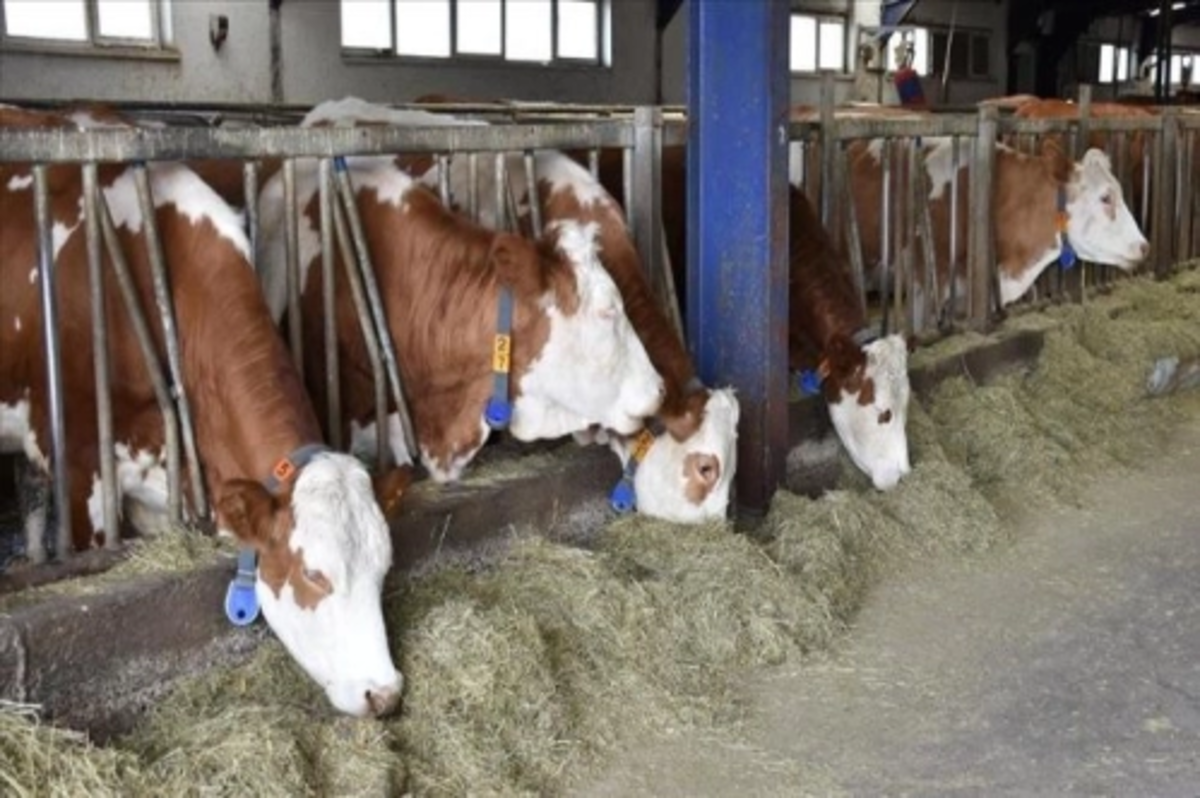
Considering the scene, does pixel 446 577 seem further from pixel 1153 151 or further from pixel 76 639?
pixel 1153 151

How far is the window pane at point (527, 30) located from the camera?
15.5 m

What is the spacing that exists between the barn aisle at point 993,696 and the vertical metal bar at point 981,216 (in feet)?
8.19

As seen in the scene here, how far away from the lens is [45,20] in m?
11.5

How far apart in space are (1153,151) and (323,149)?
7.91 m

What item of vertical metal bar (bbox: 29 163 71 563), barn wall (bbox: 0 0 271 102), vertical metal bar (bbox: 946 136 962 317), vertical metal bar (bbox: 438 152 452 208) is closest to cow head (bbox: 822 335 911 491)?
vertical metal bar (bbox: 438 152 452 208)

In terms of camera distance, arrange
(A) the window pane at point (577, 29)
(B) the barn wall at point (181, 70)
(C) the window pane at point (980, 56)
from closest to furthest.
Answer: (B) the barn wall at point (181, 70)
(A) the window pane at point (577, 29)
(C) the window pane at point (980, 56)

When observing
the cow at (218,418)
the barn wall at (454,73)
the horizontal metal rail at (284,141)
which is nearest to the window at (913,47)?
→ the barn wall at (454,73)

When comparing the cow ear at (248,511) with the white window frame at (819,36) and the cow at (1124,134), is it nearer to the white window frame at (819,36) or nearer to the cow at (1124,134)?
the cow at (1124,134)

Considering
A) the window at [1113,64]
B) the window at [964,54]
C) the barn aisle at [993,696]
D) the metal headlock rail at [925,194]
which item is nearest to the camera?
the barn aisle at [993,696]

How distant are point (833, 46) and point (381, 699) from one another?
18.3 meters

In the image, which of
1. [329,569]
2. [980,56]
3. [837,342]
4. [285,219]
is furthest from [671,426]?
[980,56]

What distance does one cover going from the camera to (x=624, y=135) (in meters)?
5.71

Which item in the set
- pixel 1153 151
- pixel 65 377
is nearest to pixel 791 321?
pixel 65 377

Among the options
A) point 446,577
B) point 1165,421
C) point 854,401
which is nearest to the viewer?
point 446,577
